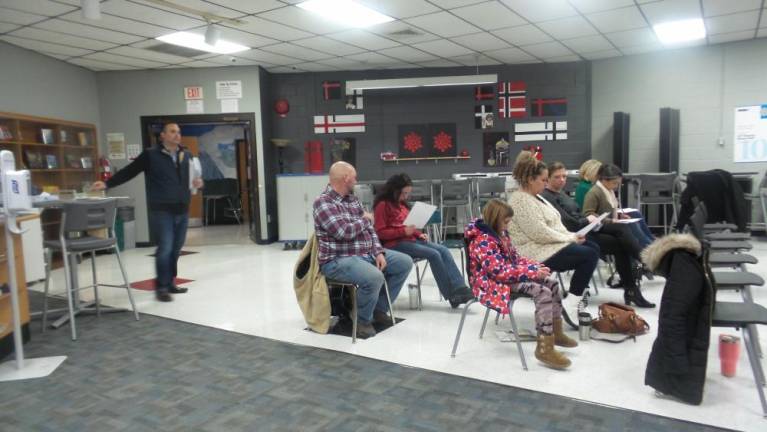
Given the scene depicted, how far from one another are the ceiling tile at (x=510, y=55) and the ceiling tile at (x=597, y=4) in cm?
178

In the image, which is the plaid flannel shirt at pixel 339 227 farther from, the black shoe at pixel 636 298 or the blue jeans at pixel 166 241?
the black shoe at pixel 636 298

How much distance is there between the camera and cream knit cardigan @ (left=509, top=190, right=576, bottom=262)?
11.1 ft

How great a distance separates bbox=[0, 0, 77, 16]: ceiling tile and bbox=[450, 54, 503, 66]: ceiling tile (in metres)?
4.98

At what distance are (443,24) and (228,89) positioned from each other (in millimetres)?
3562

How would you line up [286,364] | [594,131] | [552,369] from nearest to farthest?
[552,369]
[286,364]
[594,131]

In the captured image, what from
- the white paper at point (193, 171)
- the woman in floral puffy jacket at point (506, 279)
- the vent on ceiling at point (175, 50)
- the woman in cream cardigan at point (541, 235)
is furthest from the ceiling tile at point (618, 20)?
the vent on ceiling at point (175, 50)

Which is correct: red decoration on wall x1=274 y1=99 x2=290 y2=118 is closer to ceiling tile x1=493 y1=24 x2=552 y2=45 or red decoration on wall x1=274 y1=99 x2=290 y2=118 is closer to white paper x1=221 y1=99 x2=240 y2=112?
white paper x1=221 y1=99 x2=240 y2=112

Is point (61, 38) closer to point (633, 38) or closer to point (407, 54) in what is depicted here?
point (407, 54)

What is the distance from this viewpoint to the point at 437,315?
3889 millimetres

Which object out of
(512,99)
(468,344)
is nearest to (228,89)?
(512,99)

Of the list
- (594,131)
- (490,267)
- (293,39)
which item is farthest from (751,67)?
(490,267)

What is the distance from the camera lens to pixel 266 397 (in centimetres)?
253

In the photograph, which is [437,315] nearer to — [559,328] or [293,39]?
[559,328]

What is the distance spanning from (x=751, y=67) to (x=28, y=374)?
29.1 ft
